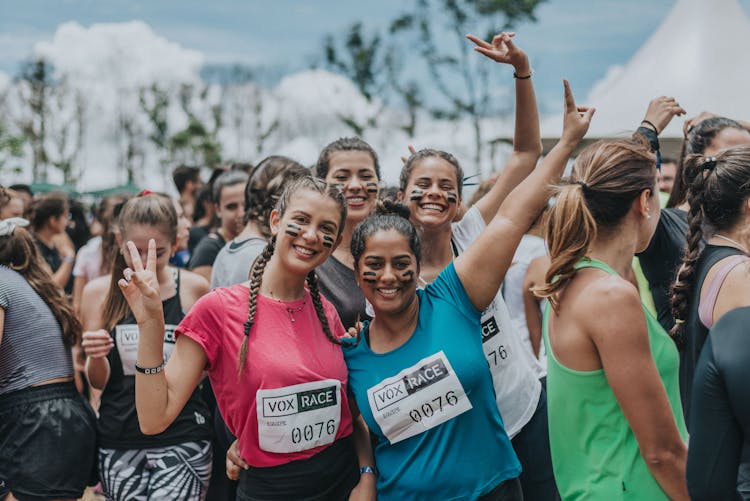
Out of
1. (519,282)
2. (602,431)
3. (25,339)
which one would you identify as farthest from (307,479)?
(519,282)

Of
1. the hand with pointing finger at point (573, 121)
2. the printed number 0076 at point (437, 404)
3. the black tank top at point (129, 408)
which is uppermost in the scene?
the hand with pointing finger at point (573, 121)

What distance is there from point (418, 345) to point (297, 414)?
0.44 meters

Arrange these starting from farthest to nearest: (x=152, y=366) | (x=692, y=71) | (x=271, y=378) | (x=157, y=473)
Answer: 1. (x=692, y=71)
2. (x=157, y=473)
3. (x=271, y=378)
4. (x=152, y=366)

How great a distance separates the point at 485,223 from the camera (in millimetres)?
2721

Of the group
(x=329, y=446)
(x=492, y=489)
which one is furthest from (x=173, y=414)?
(x=492, y=489)

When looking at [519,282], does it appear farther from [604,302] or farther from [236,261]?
[604,302]

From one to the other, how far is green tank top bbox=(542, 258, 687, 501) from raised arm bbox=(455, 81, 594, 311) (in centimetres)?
28

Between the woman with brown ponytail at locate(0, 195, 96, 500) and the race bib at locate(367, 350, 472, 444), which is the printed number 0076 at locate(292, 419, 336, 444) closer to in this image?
the race bib at locate(367, 350, 472, 444)

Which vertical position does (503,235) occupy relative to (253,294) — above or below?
above

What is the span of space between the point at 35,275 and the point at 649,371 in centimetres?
271

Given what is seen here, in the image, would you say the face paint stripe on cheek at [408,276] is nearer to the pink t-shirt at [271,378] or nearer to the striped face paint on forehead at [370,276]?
the striped face paint on forehead at [370,276]

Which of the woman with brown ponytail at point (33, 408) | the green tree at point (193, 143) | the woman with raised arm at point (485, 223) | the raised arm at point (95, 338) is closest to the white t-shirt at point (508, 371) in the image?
the woman with raised arm at point (485, 223)

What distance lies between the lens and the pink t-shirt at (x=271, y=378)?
2105 millimetres

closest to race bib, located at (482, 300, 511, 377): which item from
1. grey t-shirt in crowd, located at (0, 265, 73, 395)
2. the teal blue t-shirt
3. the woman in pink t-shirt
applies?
the teal blue t-shirt
